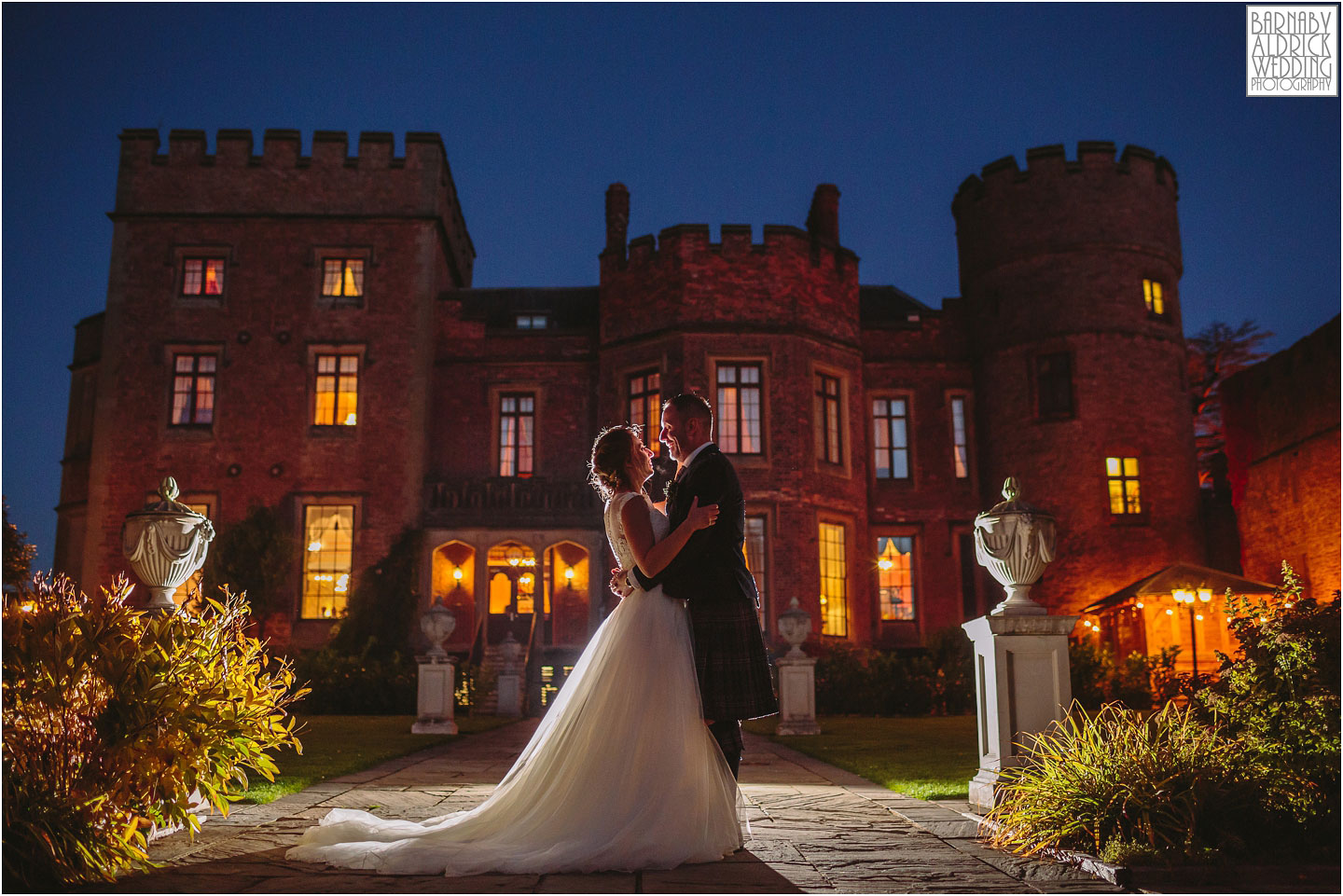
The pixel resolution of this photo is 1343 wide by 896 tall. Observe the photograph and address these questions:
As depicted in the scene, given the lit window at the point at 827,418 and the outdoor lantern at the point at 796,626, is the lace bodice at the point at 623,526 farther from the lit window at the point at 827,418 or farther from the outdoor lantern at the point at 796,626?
the lit window at the point at 827,418

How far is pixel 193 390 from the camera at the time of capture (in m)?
22.9

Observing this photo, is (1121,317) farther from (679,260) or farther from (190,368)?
(190,368)

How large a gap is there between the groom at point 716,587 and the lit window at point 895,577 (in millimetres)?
18577

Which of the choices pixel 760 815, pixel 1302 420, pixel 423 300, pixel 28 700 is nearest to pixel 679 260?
pixel 423 300

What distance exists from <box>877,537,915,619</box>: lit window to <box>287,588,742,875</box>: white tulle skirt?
18.7 meters

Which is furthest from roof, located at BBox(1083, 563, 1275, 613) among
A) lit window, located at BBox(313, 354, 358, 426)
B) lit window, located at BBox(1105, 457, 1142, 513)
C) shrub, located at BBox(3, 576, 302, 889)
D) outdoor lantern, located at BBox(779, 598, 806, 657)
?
shrub, located at BBox(3, 576, 302, 889)

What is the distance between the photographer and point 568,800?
182 inches

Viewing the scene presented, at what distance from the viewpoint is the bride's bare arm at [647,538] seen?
472 cm

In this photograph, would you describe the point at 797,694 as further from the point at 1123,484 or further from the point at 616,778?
the point at 1123,484

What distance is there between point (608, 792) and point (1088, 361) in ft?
67.1

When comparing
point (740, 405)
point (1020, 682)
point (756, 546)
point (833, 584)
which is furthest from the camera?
point (833, 584)

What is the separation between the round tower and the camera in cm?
2197

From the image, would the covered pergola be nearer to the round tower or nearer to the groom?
the round tower

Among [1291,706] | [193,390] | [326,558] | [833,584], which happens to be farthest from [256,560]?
[1291,706]
